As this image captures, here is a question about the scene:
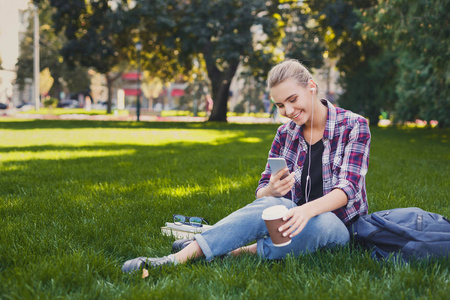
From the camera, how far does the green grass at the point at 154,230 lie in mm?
2490

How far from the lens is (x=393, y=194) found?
5430 millimetres

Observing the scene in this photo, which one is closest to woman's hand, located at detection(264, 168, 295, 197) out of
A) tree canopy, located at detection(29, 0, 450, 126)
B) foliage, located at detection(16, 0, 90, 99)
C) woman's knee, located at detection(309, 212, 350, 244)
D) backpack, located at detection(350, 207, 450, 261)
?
woman's knee, located at detection(309, 212, 350, 244)

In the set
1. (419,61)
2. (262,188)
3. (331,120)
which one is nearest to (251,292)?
(262,188)

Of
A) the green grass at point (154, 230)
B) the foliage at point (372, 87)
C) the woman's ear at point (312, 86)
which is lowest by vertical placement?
the green grass at point (154, 230)

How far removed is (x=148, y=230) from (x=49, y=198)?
67.0 inches

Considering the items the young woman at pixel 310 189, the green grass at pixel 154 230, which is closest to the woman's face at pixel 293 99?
the young woman at pixel 310 189

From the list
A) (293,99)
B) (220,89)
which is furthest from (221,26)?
Result: (293,99)

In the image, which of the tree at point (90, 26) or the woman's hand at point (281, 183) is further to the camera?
the tree at point (90, 26)

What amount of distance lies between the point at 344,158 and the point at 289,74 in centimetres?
65

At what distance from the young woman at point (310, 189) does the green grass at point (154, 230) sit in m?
0.10

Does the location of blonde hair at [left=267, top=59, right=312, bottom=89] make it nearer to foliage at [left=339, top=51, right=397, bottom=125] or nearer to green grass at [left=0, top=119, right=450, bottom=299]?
green grass at [left=0, top=119, right=450, bottom=299]

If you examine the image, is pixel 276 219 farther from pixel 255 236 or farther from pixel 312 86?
pixel 312 86

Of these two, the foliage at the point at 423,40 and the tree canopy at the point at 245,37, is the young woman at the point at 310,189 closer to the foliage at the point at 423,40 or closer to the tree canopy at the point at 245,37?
the foliage at the point at 423,40

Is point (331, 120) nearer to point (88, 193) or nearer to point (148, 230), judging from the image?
point (148, 230)
